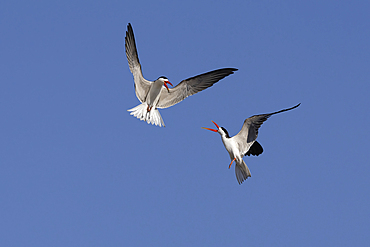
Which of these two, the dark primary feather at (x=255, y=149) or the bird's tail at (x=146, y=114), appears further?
the dark primary feather at (x=255, y=149)

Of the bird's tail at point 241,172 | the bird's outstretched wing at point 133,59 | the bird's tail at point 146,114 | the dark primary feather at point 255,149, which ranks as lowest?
the bird's tail at point 241,172

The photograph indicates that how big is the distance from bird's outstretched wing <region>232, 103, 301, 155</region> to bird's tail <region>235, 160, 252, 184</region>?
1.13ft

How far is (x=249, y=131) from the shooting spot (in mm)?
14305

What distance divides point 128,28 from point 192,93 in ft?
7.63

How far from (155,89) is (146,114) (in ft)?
2.38

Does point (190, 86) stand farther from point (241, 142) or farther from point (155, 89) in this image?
point (241, 142)

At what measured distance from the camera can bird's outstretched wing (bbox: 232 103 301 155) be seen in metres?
13.9

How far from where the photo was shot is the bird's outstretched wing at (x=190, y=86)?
1353 cm

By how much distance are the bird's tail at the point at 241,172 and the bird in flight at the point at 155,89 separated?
2.34 meters

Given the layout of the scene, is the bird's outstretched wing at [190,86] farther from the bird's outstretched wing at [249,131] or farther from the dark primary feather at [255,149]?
the dark primary feather at [255,149]

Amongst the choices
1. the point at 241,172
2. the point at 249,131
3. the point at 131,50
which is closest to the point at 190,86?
the point at 131,50

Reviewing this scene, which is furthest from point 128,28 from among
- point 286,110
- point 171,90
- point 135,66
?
point 286,110

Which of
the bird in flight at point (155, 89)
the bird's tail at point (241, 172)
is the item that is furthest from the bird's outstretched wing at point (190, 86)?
the bird's tail at point (241, 172)

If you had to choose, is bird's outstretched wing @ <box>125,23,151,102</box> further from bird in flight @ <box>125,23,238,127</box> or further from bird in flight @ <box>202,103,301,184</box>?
bird in flight @ <box>202,103,301,184</box>
